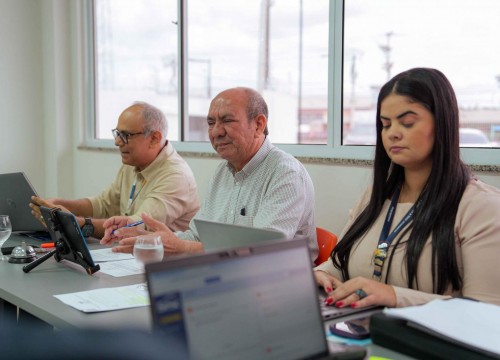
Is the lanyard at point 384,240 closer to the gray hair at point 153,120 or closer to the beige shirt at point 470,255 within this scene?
the beige shirt at point 470,255

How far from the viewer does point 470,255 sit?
5.06ft

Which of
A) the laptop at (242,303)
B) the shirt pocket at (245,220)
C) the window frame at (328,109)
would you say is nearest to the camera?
the laptop at (242,303)

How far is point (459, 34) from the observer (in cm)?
244

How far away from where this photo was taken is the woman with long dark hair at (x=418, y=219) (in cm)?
151

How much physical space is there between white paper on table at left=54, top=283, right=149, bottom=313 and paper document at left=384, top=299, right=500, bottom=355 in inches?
28.1

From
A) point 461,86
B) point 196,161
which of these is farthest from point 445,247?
point 196,161

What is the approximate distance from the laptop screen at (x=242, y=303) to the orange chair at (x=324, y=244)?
122 cm

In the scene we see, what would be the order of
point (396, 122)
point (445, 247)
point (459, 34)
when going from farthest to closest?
point (459, 34), point (396, 122), point (445, 247)

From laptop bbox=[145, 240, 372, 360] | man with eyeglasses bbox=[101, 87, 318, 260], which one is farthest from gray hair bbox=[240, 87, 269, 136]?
laptop bbox=[145, 240, 372, 360]

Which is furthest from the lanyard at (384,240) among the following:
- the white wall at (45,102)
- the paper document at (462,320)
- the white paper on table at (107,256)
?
the white wall at (45,102)

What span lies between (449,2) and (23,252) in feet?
6.83

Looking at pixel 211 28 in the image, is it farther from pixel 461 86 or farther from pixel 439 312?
pixel 439 312

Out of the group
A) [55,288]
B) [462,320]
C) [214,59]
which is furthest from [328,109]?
[462,320]

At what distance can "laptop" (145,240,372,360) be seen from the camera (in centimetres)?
83
